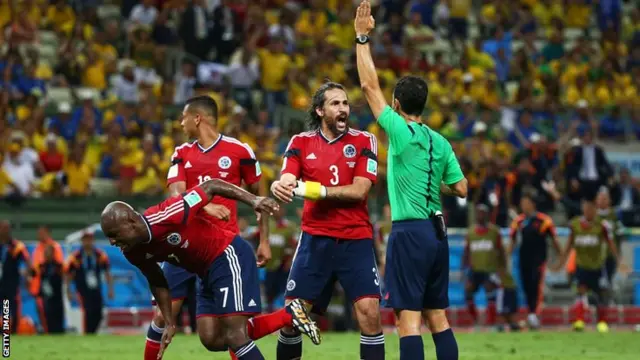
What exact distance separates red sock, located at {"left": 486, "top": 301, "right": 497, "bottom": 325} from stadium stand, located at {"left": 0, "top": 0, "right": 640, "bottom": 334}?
0.67 meters

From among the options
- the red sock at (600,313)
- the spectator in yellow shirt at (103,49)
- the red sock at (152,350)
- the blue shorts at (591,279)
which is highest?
the spectator in yellow shirt at (103,49)

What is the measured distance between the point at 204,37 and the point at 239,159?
16759mm

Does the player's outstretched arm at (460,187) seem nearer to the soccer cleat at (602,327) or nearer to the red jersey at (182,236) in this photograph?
the red jersey at (182,236)

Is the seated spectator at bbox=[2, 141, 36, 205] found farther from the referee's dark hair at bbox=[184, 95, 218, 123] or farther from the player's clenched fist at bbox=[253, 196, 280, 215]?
the player's clenched fist at bbox=[253, 196, 280, 215]

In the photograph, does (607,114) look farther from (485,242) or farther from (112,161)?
(112,161)

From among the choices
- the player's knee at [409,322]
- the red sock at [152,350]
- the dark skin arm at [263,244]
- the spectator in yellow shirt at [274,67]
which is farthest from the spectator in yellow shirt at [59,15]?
the player's knee at [409,322]

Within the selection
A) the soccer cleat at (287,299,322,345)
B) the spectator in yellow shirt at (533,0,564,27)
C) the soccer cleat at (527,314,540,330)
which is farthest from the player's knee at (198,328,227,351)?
the spectator in yellow shirt at (533,0,564,27)

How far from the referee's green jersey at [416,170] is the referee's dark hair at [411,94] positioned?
14 centimetres

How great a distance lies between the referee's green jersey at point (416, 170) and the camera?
10945 millimetres

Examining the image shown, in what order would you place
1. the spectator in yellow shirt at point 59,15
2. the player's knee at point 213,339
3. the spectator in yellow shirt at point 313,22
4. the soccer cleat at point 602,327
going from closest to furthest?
the player's knee at point 213,339
the soccer cleat at point 602,327
the spectator in yellow shirt at point 59,15
the spectator in yellow shirt at point 313,22

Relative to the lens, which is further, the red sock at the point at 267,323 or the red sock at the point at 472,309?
the red sock at the point at 472,309

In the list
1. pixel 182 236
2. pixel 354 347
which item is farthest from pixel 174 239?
pixel 354 347

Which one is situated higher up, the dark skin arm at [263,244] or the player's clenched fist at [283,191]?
the player's clenched fist at [283,191]

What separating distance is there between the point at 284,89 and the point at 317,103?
52.1 feet
